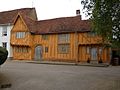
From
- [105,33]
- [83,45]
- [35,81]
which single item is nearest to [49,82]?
[35,81]

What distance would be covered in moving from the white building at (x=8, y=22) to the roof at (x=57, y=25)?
3.45 metres

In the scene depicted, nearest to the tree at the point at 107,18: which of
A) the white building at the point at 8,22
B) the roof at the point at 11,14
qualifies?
the white building at the point at 8,22

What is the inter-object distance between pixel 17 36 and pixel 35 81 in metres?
28.6

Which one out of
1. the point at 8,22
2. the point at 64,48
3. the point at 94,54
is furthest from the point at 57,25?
the point at 8,22

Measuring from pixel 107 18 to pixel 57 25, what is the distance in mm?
27374

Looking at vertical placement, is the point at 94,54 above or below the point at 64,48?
below

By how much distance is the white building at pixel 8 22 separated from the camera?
48.5 metres

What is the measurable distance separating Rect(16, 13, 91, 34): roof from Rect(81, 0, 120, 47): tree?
21701 mm

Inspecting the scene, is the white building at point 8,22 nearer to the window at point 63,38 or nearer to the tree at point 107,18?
the window at point 63,38

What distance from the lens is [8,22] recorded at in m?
49.4

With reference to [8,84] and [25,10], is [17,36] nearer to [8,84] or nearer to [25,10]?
[25,10]

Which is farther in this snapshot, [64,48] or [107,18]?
[64,48]

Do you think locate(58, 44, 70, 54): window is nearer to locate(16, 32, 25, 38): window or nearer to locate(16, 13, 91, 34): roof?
locate(16, 13, 91, 34): roof

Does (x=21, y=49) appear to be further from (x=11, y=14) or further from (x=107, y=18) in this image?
(x=107, y=18)
